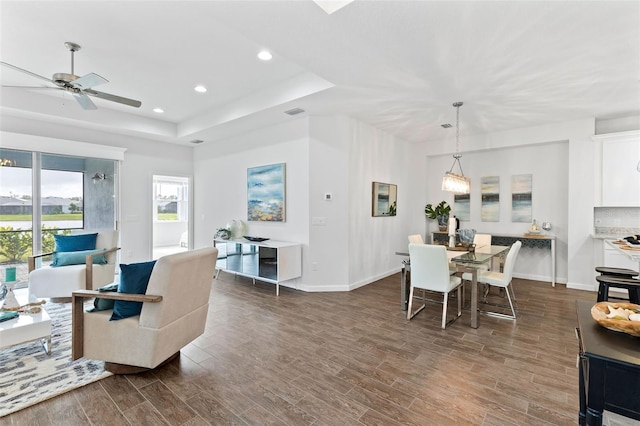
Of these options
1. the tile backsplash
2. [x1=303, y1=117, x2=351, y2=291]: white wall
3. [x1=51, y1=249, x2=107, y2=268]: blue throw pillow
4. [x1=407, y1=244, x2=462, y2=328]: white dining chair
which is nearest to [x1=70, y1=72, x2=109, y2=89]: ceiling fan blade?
[x1=51, y1=249, x2=107, y2=268]: blue throw pillow

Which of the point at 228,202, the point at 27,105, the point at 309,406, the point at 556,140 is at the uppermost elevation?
the point at 27,105

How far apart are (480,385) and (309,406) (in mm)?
1314

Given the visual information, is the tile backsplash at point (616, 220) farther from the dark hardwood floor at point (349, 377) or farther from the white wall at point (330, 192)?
the white wall at point (330, 192)

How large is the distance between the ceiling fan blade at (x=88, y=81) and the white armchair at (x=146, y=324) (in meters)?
2.12

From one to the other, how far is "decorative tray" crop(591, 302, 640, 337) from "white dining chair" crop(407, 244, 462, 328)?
188 cm

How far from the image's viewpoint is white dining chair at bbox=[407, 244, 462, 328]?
3283 mm

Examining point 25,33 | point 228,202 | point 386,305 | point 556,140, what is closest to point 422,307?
A: point 386,305

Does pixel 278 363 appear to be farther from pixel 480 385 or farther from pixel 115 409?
pixel 480 385

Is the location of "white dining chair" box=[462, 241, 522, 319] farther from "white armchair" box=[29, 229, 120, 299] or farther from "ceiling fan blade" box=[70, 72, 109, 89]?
"white armchair" box=[29, 229, 120, 299]

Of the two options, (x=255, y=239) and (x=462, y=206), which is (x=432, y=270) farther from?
(x=462, y=206)

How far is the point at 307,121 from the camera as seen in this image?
477 cm

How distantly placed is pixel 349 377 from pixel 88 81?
12.5 ft

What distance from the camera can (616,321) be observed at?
3.85ft

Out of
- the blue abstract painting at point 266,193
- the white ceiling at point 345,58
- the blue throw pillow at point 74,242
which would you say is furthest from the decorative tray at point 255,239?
the blue throw pillow at point 74,242
